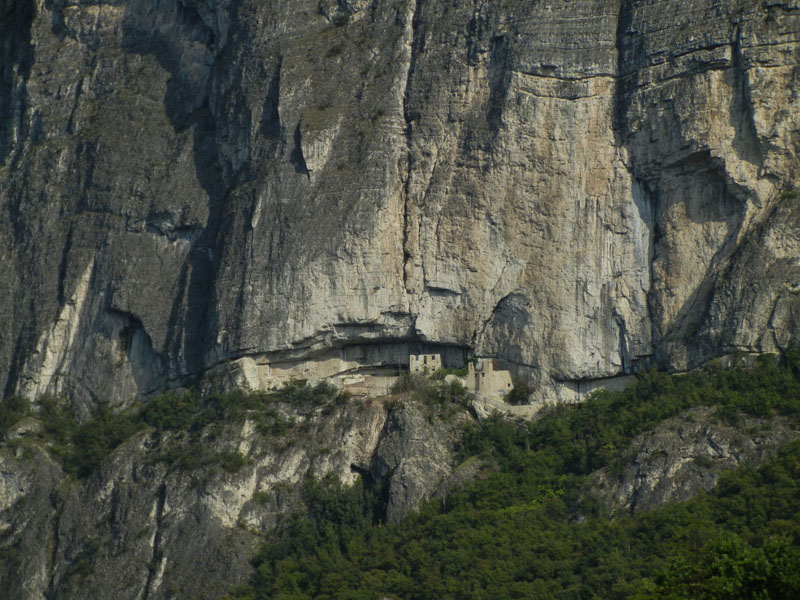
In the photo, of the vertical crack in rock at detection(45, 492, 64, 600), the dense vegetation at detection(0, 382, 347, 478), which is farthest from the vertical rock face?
the vertical crack in rock at detection(45, 492, 64, 600)

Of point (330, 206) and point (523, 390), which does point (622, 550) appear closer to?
point (523, 390)

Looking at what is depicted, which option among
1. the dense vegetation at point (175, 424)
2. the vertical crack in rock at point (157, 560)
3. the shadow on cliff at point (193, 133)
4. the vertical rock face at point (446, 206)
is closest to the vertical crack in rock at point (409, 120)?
the vertical rock face at point (446, 206)

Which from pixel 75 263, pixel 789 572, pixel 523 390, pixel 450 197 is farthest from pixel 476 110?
pixel 789 572

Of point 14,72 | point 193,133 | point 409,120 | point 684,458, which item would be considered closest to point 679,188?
point 409,120

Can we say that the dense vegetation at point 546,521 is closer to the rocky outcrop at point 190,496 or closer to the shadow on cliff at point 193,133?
the rocky outcrop at point 190,496

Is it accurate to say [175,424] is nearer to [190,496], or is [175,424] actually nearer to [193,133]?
[190,496]

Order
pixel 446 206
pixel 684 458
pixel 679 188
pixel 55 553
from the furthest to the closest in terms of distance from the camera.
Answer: pixel 446 206 → pixel 679 188 → pixel 55 553 → pixel 684 458

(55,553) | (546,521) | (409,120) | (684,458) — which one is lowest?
(55,553)
